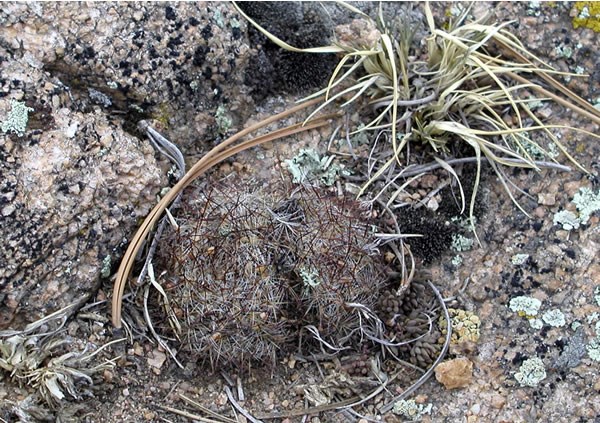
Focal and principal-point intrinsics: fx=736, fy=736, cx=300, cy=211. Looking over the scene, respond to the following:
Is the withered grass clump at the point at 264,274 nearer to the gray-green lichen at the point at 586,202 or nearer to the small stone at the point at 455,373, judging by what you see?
the small stone at the point at 455,373

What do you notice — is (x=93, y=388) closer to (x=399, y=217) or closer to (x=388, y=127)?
(x=399, y=217)

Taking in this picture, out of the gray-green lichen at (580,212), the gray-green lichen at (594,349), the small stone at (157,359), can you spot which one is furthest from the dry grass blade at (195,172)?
the gray-green lichen at (594,349)

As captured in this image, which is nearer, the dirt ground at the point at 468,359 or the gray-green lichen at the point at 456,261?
the dirt ground at the point at 468,359

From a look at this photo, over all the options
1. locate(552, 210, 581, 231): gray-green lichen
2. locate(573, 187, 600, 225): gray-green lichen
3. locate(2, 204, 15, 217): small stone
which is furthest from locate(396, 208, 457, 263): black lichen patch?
locate(2, 204, 15, 217): small stone

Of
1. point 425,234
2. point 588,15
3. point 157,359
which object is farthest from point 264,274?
point 588,15

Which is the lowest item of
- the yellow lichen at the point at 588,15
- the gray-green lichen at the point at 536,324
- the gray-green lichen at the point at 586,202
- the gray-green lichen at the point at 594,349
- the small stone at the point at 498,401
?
the small stone at the point at 498,401

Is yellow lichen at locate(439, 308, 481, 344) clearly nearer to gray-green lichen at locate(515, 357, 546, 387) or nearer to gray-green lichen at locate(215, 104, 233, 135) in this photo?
gray-green lichen at locate(515, 357, 546, 387)

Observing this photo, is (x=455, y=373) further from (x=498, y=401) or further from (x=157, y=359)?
(x=157, y=359)

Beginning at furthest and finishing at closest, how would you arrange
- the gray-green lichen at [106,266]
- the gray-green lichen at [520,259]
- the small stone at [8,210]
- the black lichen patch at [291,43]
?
the black lichen patch at [291,43], the gray-green lichen at [520,259], the gray-green lichen at [106,266], the small stone at [8,210]
